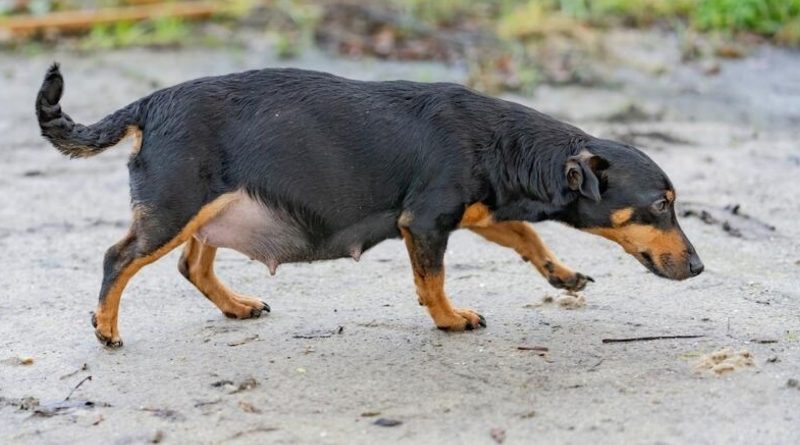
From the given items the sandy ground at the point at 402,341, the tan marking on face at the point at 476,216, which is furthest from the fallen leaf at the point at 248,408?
the tan marking on face at the point at 476,216

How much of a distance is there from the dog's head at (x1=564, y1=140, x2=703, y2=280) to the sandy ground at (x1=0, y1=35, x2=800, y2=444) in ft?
1.14

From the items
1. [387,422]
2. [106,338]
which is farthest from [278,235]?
[387,422]

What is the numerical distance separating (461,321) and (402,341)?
30cm

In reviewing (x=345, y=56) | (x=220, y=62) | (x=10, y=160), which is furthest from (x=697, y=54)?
(x=10, y=160)

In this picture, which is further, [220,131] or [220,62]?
[220,62]

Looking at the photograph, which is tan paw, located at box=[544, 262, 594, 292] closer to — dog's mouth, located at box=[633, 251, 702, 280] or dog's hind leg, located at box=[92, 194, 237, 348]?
dog's mouth, located at box=[633, 251, 702, 280]

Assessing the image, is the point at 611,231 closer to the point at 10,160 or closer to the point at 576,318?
the point at 576,318

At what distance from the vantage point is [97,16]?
1274 cm

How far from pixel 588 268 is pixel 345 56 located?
18.3 feet

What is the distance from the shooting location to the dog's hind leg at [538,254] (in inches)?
244

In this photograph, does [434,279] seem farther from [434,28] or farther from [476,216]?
[434,28]

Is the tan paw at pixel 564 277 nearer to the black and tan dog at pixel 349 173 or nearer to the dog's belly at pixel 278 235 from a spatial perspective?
the black and tan dog at pixel 349 173

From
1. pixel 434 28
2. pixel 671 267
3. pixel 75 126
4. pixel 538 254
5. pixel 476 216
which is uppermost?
pixel 75 126

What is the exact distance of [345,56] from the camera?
39.1ft
